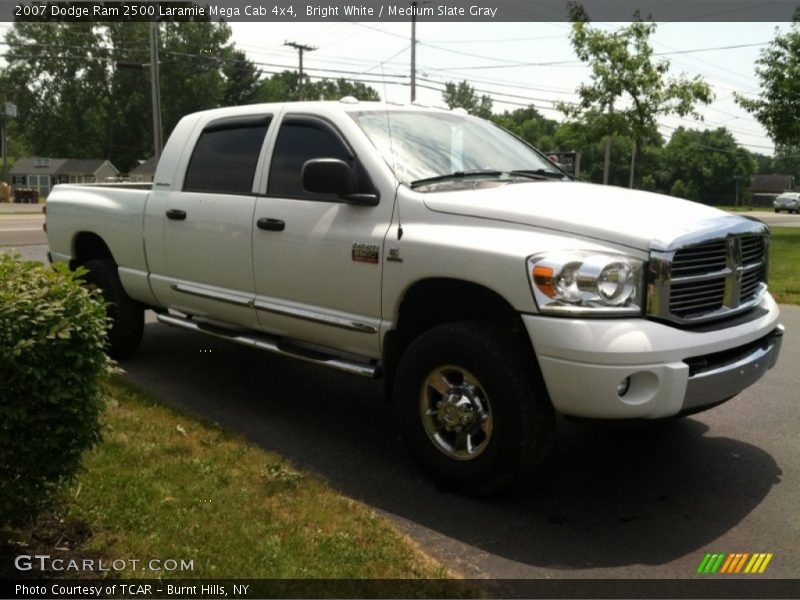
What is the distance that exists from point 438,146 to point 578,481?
2.11 m

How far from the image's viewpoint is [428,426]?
4152 mm

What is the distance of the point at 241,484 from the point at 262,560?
844 mm

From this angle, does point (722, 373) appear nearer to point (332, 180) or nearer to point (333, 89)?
point (332, 180)

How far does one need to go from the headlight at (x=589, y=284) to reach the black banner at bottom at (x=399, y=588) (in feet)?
3.79

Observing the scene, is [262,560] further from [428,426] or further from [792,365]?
[792,365]

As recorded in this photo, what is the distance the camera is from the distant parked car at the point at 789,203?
61.0 m

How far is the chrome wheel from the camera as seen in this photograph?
13.0ft

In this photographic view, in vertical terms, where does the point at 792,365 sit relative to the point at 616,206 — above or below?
below

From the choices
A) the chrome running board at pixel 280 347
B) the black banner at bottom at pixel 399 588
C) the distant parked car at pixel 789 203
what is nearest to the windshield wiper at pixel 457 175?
the chrome running board at pixel 280 347


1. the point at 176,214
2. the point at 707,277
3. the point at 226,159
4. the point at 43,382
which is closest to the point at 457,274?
the point at 707,277

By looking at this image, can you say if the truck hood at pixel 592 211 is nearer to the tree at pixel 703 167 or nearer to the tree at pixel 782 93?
the tree at pixel 782 93

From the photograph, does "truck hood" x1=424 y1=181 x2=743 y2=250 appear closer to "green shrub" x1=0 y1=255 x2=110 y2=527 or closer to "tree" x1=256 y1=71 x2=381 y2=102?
"green shrub" x1=0 y1=255 x2=110 y2=527

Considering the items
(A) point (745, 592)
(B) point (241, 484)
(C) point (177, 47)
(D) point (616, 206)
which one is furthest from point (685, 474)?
(C) point (177, 47)

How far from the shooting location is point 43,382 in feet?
9.86
